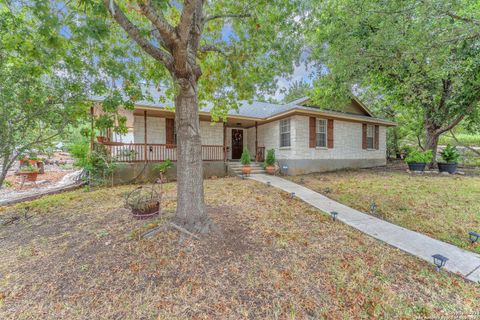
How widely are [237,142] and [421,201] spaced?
33.0 feet

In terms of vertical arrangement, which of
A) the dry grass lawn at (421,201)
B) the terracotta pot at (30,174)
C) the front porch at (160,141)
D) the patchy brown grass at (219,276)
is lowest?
the patchy brown grass at (219,276)

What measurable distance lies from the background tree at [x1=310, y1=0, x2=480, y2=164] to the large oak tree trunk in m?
4.10

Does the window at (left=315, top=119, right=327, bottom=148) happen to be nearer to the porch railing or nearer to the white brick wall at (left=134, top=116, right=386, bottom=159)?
the white brick wall at (left=134, top=116, right=386, bottom=159)

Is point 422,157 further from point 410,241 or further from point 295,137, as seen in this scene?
point 410,241

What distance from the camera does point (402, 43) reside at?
18.1ft

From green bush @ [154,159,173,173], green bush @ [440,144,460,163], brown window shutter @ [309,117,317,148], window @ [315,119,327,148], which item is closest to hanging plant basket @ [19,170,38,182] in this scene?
green bush @ [154,159,173,173]

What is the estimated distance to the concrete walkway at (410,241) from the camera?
2889mm

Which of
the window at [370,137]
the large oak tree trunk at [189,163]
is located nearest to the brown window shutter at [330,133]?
the window at [370,137]

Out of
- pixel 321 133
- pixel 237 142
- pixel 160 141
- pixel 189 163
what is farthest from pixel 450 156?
pixel 160 141

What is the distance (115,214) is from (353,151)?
12271mm

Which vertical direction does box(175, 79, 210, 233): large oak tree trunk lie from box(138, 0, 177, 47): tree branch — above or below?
below

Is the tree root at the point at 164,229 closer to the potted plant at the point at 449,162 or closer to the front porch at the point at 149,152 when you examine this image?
the front porch at the point at 149,152

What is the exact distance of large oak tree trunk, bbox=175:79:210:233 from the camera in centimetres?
330

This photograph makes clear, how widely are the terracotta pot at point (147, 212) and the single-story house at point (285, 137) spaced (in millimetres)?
5581
